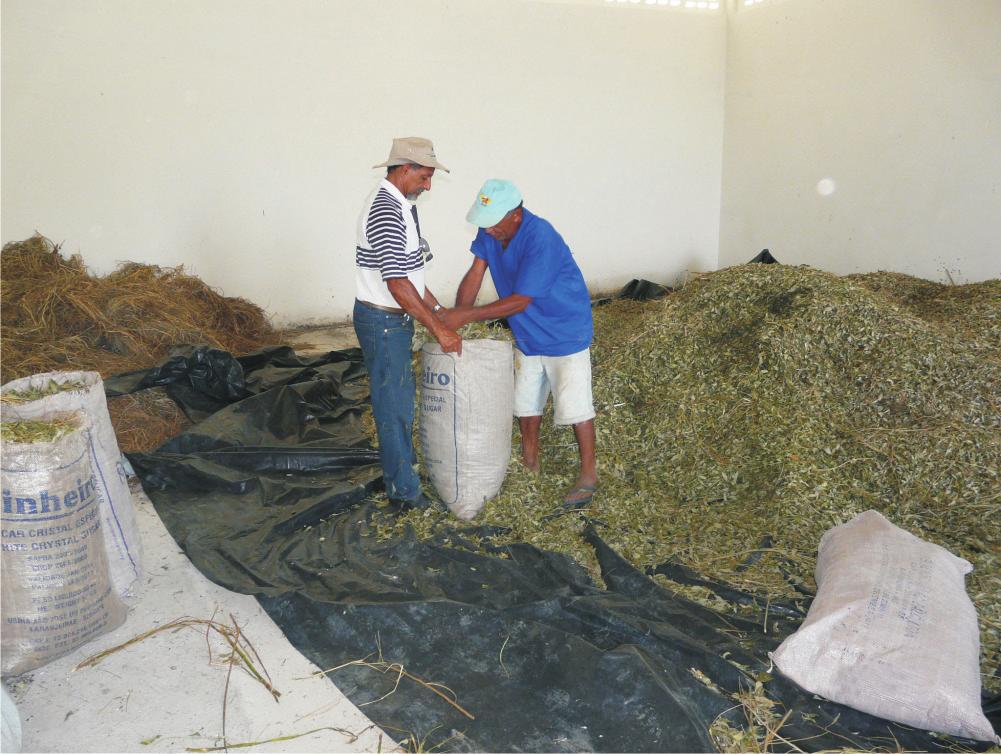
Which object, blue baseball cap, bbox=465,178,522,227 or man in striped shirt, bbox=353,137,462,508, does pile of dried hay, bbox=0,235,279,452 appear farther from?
blue baseball cap, bbox=465,178,522,227

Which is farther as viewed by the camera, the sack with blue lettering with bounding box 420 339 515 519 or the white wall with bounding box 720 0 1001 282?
the white wall with bounding box 720 0 1001 282

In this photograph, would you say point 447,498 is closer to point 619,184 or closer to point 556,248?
point 556,248

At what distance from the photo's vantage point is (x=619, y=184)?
24.7 ft

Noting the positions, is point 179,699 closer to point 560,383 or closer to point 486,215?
point 560,383

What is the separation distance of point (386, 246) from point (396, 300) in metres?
0.21

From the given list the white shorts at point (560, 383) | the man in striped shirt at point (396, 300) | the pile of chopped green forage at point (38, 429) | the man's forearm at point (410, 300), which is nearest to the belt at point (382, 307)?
the man in striped shirt at point (396, 300)

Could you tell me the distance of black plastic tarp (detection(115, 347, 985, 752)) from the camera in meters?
2.06

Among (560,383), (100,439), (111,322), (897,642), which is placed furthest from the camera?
(111,322)

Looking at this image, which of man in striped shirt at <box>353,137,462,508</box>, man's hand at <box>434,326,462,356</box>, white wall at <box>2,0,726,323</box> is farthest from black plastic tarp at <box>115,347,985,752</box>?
white wall at <box>2,0,726,323</box>

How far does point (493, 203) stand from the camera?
300 cm

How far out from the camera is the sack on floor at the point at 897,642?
6.49 feet

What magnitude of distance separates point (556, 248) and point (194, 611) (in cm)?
192

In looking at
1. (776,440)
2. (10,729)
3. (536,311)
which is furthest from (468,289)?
(10,729)

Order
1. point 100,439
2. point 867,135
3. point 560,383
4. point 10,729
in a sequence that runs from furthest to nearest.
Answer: point 867,135
point 560,383
point 100,439
point 10,729
